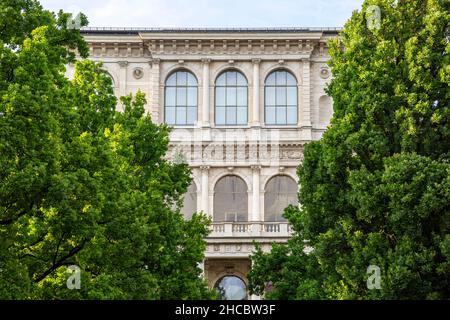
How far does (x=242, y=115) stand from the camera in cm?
5084

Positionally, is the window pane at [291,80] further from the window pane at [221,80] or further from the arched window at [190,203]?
the arched window at [190,203]

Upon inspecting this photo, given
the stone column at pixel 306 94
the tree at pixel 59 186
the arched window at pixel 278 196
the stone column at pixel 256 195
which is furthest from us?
the stone column at pixel 306 94

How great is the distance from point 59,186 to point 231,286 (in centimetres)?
3091

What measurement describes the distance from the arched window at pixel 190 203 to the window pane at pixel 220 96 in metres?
4.79

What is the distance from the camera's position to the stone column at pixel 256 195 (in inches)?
1930

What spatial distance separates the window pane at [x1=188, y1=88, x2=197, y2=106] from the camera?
50906 millimetres

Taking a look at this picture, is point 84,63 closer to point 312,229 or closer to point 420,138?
point 312,229

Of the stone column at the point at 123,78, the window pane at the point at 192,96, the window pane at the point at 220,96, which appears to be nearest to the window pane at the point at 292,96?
the window pane at the point at 220,96

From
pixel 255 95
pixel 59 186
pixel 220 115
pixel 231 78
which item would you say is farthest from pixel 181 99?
pixel 59 186

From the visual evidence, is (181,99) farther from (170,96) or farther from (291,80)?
(291,80)

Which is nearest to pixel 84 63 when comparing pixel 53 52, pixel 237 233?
pixel 53 52

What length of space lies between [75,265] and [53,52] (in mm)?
5182

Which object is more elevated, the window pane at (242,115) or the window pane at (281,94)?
the window pane at (281,94)

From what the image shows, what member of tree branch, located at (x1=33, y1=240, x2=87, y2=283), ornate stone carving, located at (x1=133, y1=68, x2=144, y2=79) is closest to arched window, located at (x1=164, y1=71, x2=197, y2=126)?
ornate stone carving, located at (x1=133, y1=68, x2=144, y2=79)
